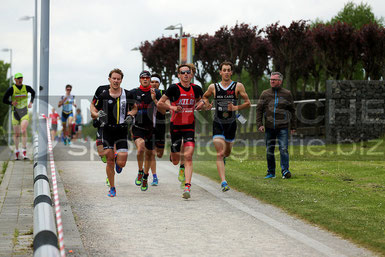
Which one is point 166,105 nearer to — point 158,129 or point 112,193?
point 158,129

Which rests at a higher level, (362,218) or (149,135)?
(149,135)

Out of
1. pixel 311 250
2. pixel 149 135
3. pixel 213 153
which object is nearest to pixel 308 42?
pixel 213 153

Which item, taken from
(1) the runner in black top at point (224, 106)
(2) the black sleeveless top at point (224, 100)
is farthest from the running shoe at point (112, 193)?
(2) the black sleeveless top at point (224, 100)

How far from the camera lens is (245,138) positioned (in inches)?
969

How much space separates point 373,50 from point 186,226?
26.3 m

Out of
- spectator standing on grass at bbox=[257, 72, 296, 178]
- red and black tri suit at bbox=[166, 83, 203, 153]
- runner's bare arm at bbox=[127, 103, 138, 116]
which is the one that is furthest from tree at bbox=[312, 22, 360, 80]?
runner's bare arm at bbox=[127, 103, 138, 116]

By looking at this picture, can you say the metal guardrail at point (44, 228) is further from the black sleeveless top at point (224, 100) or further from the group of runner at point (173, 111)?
the black sleeveless top at point (224, 100)

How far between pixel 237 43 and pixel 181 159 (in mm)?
27505

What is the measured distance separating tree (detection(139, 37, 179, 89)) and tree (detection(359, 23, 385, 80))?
55.0ft

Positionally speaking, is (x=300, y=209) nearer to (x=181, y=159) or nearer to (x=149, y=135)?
(x=181, y=159)

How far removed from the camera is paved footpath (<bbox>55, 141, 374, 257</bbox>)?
19.8ft

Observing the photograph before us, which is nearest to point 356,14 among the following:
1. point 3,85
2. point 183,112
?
point 3,85

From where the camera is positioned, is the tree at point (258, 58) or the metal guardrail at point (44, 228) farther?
the tree at point (258, 58)

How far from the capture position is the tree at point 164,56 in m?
45.6
